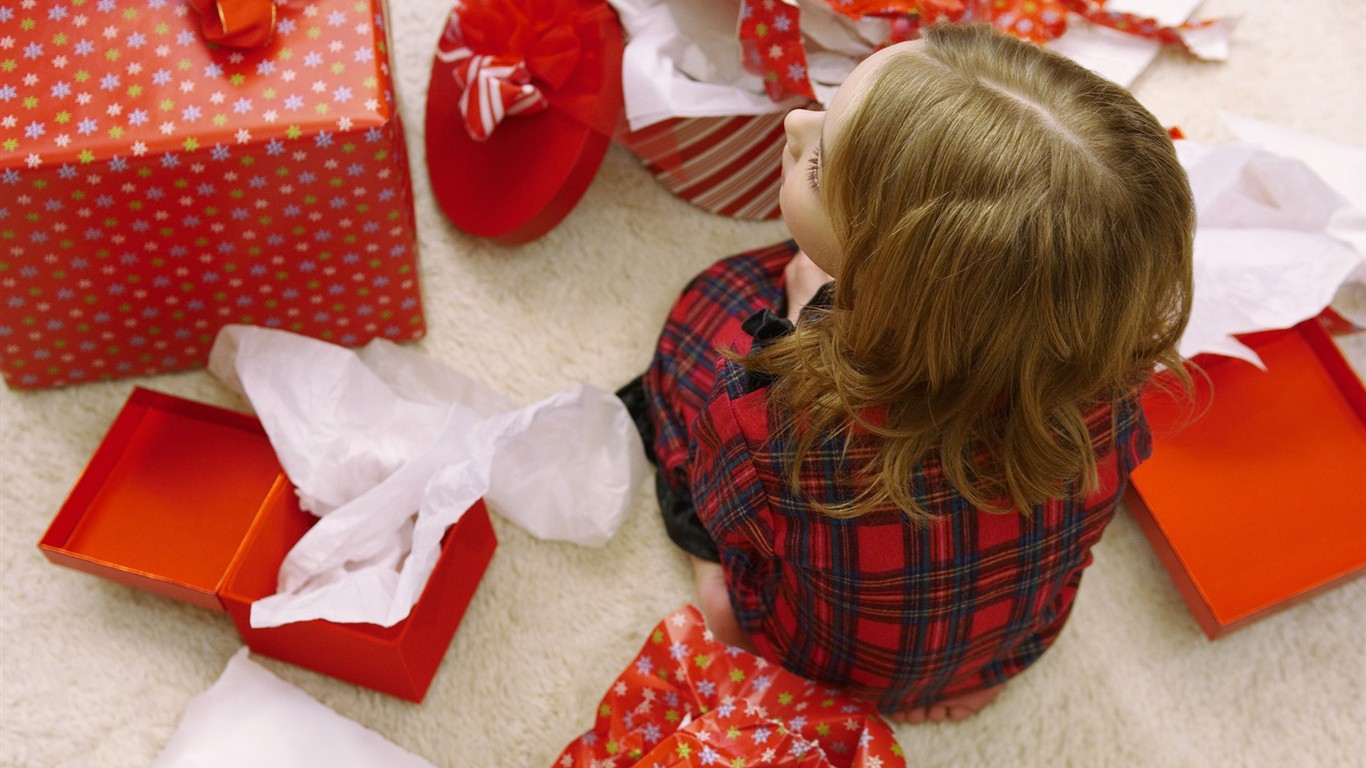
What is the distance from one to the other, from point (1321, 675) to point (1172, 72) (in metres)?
0.65

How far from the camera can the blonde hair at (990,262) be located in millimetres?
627

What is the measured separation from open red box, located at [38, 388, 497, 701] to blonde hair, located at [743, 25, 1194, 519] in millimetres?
376

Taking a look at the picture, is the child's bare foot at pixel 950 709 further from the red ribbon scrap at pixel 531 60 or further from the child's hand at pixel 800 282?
the red ribbon scrap at pixel 531 60

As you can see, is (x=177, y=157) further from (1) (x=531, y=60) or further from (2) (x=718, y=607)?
(2) (x=718, y=607)

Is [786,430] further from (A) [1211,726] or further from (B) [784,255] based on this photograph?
(A) [1211,726]

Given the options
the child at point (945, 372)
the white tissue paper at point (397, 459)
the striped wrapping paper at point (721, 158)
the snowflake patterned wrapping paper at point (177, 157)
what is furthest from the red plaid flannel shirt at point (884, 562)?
the snowflake patterned wrapping paper at point (177, 157)

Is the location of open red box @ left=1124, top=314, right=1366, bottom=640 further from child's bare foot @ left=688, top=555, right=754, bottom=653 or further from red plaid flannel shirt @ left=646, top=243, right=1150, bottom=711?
child's bare foot @ left=688, top=555, right=754, bottom=653

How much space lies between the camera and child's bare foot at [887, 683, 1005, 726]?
97 centimetres

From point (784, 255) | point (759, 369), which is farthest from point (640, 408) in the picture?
point (759, 369)

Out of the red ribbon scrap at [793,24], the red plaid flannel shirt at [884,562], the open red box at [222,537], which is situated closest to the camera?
the red plaid flannel shirt at [884,562]

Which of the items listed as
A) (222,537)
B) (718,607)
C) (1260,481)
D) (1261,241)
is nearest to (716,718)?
(718,607)

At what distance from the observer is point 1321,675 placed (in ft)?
3.35

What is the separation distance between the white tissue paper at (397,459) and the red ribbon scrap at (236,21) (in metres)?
0.26

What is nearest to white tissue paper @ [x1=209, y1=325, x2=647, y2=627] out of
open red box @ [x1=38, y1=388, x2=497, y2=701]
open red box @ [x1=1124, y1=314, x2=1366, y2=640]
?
open red box @ [x1=38, y1=388, x2=497, y2=701]
